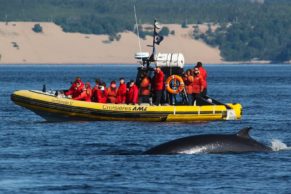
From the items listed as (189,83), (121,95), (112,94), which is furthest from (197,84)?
(112,94)

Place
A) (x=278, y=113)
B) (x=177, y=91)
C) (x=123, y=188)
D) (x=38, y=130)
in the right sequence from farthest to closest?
(x=278, y=113) → (x=177, y=91) → (x=38, y=130) → (x=123, y=188)

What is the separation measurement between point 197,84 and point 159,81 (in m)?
1.48

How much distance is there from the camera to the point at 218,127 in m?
39.7

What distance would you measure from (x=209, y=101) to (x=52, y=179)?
16894 millimetres

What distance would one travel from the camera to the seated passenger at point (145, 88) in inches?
1596

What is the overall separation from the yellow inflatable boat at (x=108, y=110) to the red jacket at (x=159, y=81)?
0.71 meters

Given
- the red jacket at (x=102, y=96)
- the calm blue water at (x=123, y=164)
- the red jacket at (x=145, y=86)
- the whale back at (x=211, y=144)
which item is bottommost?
the calm blue water at (x=123, y=164)

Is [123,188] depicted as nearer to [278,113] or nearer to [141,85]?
[141,85]

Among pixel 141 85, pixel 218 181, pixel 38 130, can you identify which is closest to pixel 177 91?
pixel 141 85

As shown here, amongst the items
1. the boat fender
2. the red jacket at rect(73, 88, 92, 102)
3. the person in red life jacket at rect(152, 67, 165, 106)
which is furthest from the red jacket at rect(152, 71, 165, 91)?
the red jacket at rect(73, 88, 92, 102)

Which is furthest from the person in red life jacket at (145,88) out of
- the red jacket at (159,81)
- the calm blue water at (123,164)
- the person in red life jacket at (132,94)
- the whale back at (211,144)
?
the whale back at (211,144)

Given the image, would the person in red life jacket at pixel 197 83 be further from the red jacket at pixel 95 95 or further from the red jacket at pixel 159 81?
the red jacket at pixel 95 95

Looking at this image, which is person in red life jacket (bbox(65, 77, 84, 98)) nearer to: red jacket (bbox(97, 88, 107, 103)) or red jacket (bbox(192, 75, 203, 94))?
red jacket (bbox(97, 88, 107, 103))

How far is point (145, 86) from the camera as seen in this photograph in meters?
40.7
